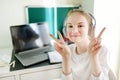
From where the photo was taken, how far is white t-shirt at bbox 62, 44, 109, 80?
0.94 meters

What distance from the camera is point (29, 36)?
4.80ft

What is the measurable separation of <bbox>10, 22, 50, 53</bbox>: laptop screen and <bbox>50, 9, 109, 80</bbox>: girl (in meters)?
0.56

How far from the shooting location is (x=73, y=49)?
1101 mm

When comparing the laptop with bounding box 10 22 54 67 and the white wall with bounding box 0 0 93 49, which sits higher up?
the white wall with bounding box 0 0 93 49

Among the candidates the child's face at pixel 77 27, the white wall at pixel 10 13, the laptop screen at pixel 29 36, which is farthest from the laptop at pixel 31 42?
the child's face at pixel 77 27

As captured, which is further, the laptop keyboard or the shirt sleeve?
the laptop keyboard

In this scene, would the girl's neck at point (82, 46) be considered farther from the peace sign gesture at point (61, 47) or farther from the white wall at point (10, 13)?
the white wall at point (10, 13)

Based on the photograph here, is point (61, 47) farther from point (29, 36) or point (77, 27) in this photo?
point (29, 36)

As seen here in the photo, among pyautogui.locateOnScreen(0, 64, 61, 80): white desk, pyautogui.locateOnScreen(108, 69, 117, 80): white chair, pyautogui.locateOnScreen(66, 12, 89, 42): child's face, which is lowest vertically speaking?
pyautogui.locateOnScreen(0, 64, 61, 80): white desk

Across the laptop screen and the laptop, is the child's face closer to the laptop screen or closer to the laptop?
the laptop

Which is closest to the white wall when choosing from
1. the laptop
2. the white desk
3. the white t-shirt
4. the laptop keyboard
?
the laptop

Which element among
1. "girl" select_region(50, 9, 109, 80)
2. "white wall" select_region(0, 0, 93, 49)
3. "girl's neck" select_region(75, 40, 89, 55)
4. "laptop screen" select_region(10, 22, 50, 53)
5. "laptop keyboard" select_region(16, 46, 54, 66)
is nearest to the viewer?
"girl" select_region(50, 9, 109, 80)

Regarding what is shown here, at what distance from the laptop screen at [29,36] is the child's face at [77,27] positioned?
1.95 feet

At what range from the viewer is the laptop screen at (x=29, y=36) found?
140 cm
